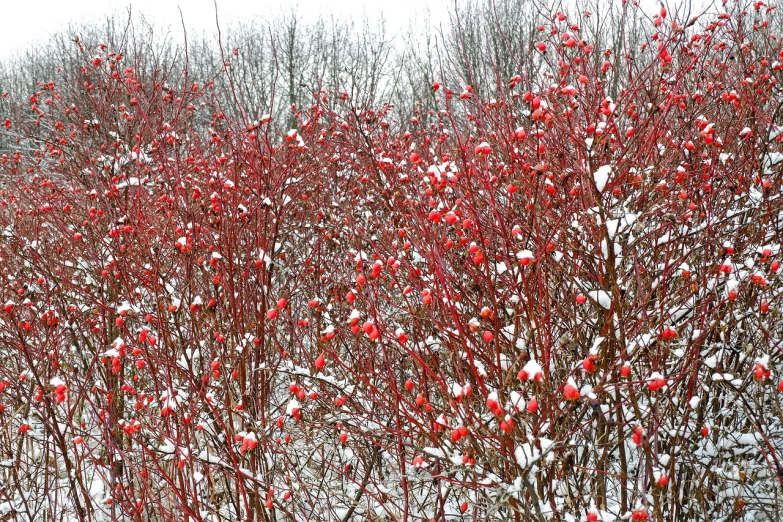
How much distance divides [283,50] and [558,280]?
2046 cm

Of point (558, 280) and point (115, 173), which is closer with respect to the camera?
point (558, 280)

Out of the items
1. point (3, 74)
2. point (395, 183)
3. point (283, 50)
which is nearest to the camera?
point (395, 183)

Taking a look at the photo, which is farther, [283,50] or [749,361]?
[283,50]

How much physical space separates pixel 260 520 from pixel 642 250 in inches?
99.7

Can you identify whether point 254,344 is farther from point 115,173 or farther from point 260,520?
point 115,173

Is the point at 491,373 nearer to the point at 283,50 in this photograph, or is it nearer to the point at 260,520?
the point at 260,520

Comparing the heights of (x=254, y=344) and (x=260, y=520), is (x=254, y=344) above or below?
above

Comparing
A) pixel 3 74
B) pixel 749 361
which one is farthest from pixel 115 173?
pixel 3 74

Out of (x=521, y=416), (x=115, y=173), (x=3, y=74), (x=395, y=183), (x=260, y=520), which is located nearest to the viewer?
(x=521, y=416)

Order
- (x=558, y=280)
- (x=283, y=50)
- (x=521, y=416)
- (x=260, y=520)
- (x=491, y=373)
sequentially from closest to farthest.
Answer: (x=521, y=416) < (x=491, y=373) < (x=558, y=280) < (x=260, y=520) < (x=283, y=50)

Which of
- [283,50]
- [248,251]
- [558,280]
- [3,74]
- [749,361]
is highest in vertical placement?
[3,74]

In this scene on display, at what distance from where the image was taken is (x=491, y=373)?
2469 mm

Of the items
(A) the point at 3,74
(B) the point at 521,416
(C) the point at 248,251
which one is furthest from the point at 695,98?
(A) the point at 3,74

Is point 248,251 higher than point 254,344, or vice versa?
point 248,251
